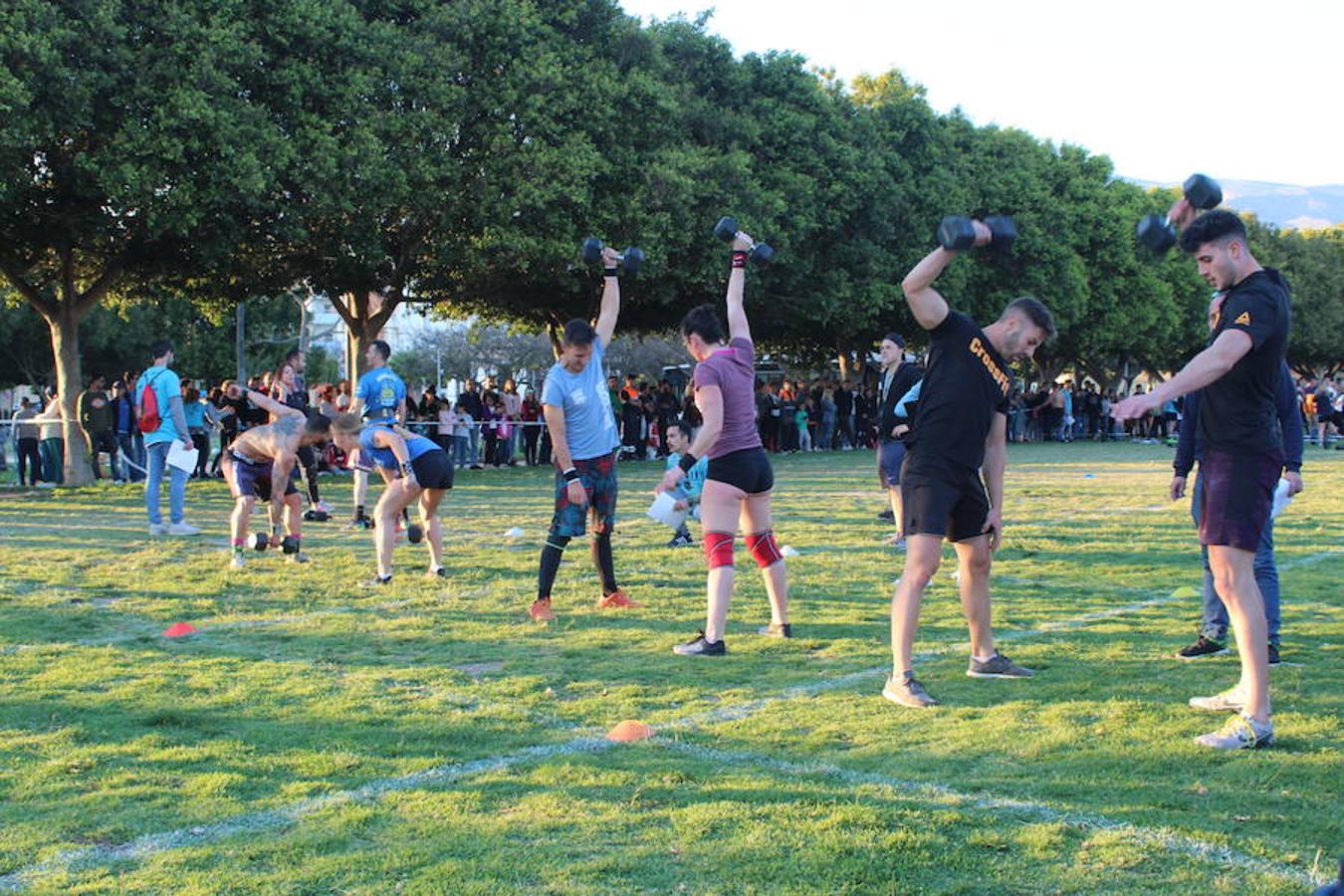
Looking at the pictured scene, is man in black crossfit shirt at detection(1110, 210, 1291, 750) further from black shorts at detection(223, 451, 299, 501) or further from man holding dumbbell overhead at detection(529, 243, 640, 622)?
black shorts at detection(223, 451, 299, 501)

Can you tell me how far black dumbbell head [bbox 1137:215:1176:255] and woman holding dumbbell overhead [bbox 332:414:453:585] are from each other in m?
5.41

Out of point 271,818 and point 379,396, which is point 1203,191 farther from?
point 379,396

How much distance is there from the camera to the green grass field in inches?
159

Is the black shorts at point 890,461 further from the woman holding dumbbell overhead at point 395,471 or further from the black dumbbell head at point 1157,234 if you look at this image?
the black dumbbell head at point 1157,234

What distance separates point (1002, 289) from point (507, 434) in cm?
2122

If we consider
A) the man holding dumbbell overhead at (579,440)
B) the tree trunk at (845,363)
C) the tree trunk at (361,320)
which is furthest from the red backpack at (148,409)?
the tree trunk at (845,363)

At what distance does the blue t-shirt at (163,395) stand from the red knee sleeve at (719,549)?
303 inches

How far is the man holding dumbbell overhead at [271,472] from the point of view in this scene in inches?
408

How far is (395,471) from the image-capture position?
9875 millimetres

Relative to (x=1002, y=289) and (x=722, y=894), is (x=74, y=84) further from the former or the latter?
(x=1002, y=289)

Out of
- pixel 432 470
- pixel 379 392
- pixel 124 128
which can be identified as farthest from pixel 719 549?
pixel 124 128

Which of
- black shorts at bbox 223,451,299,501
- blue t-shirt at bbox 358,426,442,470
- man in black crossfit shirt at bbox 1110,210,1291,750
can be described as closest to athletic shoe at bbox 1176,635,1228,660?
man in black crossfit shirt at bbox 1110,210,1291,750

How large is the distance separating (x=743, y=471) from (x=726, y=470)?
0.10 metres

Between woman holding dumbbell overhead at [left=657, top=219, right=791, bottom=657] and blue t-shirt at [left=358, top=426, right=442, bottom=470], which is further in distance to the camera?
blue t-shirt at [left=358, top=426, right=442, bottom=470]
